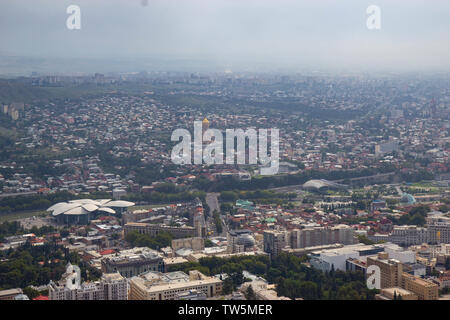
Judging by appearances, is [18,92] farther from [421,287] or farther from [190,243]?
[421,287]

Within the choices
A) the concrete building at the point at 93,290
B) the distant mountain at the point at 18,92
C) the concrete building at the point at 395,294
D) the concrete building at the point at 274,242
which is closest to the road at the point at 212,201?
the concrete building at the point at 274,242

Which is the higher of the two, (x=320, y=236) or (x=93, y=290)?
(x=93, y=290)

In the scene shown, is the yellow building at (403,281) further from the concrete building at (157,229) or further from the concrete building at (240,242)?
the concrete building at (157,229)

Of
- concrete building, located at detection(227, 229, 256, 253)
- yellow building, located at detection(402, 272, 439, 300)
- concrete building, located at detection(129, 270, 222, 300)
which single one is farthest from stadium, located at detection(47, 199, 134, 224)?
yellow building, located at detection(402, 272, 439, 300)

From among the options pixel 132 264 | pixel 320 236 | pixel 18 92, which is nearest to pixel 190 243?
pixel 132 264

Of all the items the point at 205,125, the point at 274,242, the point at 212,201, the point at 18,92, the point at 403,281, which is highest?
the point at 18,92

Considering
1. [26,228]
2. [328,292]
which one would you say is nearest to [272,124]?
[26,228]

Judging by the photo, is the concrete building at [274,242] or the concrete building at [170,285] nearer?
the concrete building at [170,285]

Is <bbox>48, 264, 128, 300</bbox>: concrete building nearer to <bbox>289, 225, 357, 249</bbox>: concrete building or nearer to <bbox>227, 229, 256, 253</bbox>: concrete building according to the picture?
<bbox>227, 229, 256, 253</bbox>: concrete building
